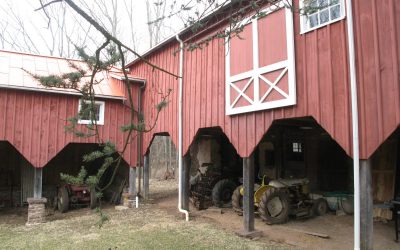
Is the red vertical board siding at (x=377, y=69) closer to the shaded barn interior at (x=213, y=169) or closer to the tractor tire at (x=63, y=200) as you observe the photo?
the shaded barn interior at (x=213, y=169)

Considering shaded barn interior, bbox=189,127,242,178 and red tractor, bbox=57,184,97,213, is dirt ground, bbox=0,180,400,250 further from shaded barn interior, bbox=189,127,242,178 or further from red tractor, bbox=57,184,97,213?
shaded barn interior, bbox=189,127,242,178

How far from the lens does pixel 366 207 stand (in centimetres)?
527

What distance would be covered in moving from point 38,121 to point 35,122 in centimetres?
9

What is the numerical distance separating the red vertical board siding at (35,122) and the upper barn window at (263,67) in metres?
5.16

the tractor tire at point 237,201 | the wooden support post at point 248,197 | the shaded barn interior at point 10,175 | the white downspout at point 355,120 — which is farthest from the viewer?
the shaded barn interior at point 10,175

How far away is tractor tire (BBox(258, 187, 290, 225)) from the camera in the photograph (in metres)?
8.21

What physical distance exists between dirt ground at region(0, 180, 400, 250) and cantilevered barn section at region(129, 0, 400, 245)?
849 mm

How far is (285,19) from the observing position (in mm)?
6664

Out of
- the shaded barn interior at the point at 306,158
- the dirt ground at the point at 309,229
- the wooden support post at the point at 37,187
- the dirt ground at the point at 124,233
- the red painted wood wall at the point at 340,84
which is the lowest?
the dirt ground at the point at 124,233

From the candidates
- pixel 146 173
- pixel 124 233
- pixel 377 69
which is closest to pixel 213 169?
pixel 146 173

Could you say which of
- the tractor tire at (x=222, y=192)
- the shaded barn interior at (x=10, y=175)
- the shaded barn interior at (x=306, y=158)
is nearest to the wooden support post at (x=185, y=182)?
the tractor tire at (x=222, y=192)

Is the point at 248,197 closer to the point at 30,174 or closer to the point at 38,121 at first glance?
the point at 38,121

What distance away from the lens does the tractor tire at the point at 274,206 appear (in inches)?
323


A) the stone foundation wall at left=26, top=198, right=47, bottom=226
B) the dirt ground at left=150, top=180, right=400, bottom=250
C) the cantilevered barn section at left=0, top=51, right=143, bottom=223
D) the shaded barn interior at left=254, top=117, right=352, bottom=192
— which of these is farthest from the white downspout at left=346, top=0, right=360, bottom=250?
the stone foundation wall at left=26, top=198, right=47, bottom=226
